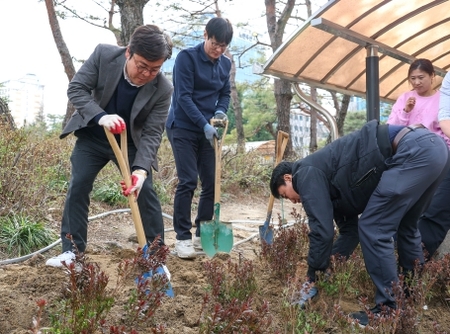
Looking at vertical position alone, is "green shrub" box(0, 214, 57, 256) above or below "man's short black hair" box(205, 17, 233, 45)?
below

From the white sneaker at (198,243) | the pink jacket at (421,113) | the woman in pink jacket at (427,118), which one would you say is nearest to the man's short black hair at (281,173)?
the woman in pink jacket at (427,118)

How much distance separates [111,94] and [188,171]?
1168 millimetres

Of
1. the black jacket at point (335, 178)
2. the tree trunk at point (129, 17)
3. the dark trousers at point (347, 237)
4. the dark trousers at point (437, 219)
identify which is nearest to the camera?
the black jacket at point (335, 178)

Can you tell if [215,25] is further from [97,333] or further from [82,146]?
[97,333]

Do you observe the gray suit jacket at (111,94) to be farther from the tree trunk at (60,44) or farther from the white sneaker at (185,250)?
the tree trunk at (60,44)

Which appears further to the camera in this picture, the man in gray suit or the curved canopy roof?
the curved canopy roof

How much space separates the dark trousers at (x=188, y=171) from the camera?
14.2 ft

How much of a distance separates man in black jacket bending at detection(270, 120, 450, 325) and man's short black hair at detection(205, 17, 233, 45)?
1449 millimetres

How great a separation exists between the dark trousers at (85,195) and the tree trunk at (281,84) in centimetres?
715

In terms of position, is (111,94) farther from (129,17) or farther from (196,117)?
(129,17)

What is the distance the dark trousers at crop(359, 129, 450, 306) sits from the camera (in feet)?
9.43

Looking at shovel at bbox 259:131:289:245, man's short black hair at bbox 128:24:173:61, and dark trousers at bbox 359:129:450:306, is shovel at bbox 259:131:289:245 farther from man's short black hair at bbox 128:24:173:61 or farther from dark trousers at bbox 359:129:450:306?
man's short black hair at bbox 128:24:173:61

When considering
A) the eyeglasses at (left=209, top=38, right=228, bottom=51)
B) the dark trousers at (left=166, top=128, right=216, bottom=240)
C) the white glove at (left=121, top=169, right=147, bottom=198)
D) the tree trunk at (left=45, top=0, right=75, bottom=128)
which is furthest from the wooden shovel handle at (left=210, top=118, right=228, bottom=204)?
the tree trunk at (left=45, top=0, right=75, bottom=128)

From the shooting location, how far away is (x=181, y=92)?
14.4 feet
